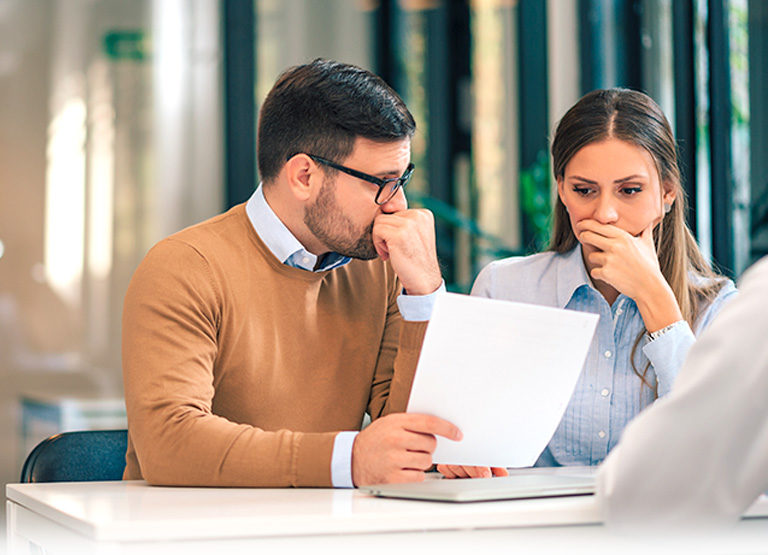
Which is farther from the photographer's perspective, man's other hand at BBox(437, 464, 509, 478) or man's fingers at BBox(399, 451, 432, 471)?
man's other hand at BBox(437, 464, 509, 478)

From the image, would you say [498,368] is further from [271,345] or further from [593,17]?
[593,17]

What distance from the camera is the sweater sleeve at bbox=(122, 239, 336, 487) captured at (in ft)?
4.08

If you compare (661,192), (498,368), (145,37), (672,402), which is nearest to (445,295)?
(498,368)

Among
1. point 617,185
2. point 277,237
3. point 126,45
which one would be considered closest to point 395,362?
point 277,237

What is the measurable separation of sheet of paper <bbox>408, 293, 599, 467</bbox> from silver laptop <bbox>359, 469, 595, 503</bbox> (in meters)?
0.08

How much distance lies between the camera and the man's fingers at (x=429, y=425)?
120 cm

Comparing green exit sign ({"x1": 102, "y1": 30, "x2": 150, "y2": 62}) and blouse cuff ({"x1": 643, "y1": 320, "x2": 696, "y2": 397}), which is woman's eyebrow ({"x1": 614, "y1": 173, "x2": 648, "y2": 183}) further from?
green exit sign ({"x1": 102, "y1": 30, "x2": 150, "y2": 62})

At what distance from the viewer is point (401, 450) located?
3.93ft

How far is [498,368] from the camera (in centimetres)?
119

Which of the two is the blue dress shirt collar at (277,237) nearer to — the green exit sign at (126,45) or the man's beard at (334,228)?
the man's beard at (334,228)

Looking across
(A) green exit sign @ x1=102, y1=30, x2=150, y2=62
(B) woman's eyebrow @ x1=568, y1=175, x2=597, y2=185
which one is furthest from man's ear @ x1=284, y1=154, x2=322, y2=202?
(A) green exit sign @ x1=102, y1=30, x2=150, y2=62

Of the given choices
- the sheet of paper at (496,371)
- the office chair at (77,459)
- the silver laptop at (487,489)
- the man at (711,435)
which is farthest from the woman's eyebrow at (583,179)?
the office chair at (77,459)

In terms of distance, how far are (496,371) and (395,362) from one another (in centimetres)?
40

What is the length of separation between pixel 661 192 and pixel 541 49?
2516mm
